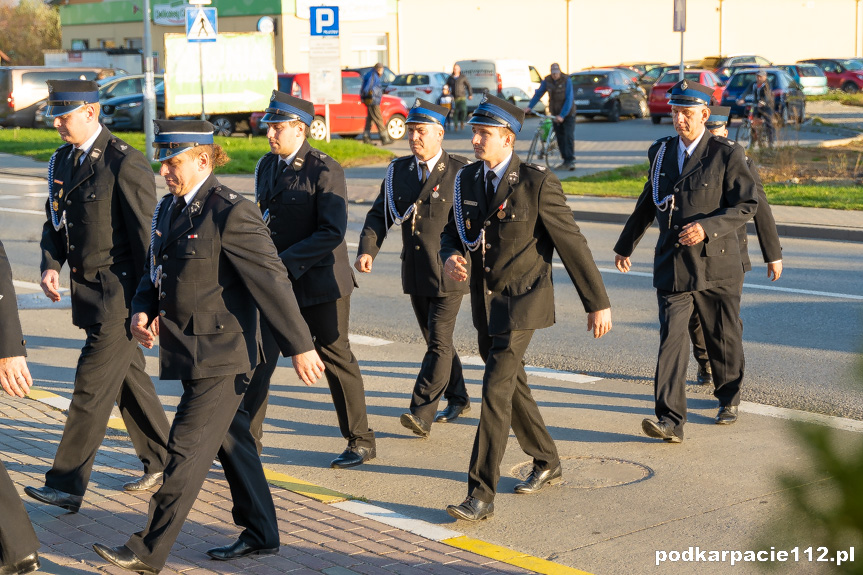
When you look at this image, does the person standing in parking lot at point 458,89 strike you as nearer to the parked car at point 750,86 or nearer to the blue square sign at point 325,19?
the parked car at point 750,86

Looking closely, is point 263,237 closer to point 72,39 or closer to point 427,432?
point 427,432

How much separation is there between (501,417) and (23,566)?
2.18 meters

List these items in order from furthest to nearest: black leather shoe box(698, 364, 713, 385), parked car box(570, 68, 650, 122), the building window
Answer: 1. the building window
2. parked car box(570, 68, 650, 122)
3. black leather shoe box(698, 364, 713, 385)

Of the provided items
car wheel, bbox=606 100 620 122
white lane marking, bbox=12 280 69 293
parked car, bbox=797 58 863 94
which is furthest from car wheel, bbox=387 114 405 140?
parked car, bbox=797 58 863 94

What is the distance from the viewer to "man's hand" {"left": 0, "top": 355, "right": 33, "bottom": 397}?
4617 mm

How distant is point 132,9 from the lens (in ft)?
186

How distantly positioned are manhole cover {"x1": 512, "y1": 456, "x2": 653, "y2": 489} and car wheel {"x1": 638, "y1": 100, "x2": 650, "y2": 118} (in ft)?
112

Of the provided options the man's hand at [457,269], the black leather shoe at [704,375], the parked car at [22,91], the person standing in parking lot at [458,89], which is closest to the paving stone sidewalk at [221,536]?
the man's hand at [457,269]

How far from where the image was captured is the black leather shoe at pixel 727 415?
6859mm

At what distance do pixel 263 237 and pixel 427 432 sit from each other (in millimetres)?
2476

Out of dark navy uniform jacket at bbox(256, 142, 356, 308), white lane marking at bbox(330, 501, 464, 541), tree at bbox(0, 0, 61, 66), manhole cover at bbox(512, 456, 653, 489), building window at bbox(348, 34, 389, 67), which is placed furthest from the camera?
tree at bbox(0, 0, 61, 66)

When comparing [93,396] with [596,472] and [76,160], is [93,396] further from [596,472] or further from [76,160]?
[596,472]

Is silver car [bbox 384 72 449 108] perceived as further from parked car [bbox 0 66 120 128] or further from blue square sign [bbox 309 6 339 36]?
blue square sign [bbox 309 6 339 36]

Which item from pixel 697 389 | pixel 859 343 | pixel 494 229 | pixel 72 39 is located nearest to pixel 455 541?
pixel 494 229
